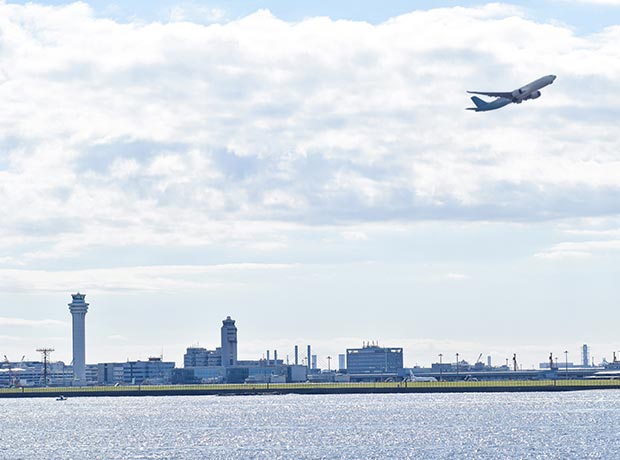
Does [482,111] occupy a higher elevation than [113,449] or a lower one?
higher

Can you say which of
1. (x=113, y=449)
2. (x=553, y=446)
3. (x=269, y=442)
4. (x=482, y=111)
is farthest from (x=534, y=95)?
(x=113, y=449)

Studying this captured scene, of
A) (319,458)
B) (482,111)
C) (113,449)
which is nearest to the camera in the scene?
(319,458)

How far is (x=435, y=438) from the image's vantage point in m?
188

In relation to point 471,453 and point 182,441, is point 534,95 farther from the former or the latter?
point 182,441

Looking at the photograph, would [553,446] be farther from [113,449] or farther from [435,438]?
A: [113,449]

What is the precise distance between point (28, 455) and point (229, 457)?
3135 centimetres

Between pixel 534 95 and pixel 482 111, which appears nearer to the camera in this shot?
pixel 534 95

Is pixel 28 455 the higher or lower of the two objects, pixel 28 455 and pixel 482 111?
the lower

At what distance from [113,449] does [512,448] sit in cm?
5437

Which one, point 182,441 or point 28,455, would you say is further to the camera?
point 182,441

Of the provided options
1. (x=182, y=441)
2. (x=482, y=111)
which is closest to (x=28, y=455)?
(x=182, y=441)

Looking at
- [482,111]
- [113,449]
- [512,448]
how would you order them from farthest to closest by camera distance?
[482,111] < [113,449] < [512,448]

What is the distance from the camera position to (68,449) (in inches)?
7180

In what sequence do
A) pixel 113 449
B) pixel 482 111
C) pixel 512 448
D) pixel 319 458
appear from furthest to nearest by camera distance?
pixel 482 111
pixel 113 449
pixel 512 448
pixel 319 458
